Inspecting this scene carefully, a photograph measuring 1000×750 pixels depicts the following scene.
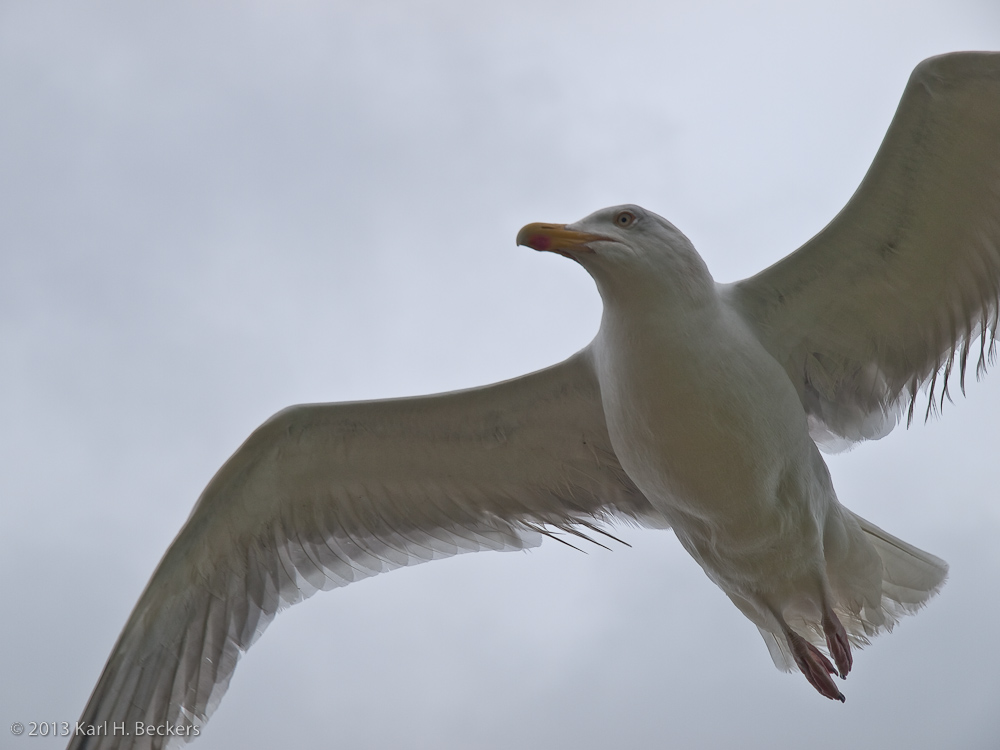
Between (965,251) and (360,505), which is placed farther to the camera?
(360,505)

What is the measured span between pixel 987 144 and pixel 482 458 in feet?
9.53

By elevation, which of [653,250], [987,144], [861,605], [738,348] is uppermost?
[987,144]

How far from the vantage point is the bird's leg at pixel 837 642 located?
5.21 m

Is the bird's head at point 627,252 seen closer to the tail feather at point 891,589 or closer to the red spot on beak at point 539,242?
the red spot on beak at point 539,242

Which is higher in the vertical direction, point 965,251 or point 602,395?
point 965,251

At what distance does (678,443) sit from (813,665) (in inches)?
59.0

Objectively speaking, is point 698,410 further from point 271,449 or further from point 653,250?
point 271,449

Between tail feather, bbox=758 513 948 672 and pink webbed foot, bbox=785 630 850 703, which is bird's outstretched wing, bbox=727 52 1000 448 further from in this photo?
pink webbed foot, bbox=785 630 850 703

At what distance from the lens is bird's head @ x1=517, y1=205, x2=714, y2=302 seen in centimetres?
476

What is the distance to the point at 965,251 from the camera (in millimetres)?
5238

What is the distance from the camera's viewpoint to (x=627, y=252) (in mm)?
4777

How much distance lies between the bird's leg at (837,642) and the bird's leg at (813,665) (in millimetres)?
84

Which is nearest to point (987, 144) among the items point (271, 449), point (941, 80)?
point (941, 80)

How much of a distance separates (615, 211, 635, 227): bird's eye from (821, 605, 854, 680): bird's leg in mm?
2079
